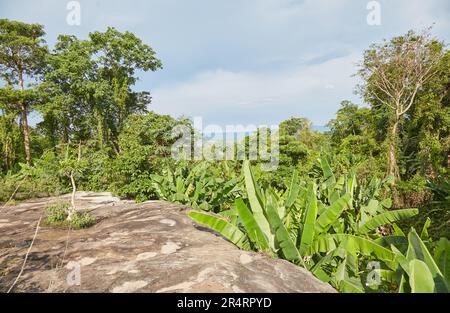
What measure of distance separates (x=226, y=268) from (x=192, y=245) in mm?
1157

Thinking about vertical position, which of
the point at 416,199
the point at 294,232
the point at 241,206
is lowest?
the point at 416,199

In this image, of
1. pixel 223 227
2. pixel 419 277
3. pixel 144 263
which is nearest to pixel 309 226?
pixel 223 227

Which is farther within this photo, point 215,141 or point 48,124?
point 48,124

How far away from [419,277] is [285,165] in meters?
13.3

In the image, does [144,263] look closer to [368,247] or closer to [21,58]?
[368,247]

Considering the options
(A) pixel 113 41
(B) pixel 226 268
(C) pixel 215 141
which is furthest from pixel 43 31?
(B) pixel 226 268

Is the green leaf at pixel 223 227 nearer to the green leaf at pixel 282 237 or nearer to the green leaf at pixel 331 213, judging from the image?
the green leaf at pixel 282 237

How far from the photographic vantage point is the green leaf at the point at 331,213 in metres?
2.73

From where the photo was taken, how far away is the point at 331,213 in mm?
2826

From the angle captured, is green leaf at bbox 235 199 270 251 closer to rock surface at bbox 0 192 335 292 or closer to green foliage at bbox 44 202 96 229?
rock surface at bbox 0 192 335 292

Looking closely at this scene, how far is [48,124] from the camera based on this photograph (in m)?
18.5

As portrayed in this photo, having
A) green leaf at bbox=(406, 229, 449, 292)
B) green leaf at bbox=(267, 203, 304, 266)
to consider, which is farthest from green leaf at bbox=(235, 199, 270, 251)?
green leaf at bbox=(406, 229, 449, 292)
